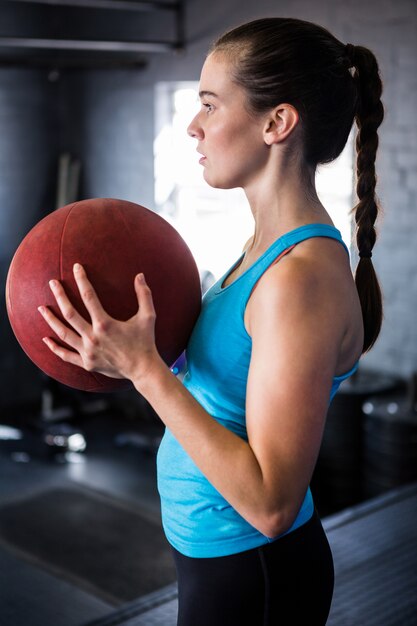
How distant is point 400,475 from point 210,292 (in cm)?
317

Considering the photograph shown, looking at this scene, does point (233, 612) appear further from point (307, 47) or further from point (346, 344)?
point (307, 47)

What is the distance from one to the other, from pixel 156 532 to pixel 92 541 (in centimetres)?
35

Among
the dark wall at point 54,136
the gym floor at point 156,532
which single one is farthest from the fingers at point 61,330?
the dark wall at point 54,136

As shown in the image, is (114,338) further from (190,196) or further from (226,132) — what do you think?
(190,196)

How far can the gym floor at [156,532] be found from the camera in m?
2.40

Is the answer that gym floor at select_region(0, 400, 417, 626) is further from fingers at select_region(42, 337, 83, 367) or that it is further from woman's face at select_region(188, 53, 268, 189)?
Answer: woman's face at select_region(188, 53, 268, 189)

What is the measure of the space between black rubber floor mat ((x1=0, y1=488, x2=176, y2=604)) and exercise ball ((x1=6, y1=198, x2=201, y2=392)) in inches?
97.6

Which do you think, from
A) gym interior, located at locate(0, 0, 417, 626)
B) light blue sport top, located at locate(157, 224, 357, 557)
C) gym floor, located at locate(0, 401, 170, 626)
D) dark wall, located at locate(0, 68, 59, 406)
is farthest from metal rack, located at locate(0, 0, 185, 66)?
light blue sport top, located at locate(157, 224, 357, 557)

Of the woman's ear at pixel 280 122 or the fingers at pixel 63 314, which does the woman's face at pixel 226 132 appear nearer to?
the woman's ear at pixel 280 122

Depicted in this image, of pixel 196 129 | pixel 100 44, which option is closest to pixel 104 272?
pixel 196 129

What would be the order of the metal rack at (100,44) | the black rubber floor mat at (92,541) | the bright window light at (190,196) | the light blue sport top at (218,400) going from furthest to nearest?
the bright window light at (190,196) → the metal rack at (100,44) → the black rubber floor mat at (92,541) → the light blue sport top at (218,400)

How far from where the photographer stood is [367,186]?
1.30 metres

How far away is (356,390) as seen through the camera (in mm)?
4312

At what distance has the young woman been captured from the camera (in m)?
0.96
